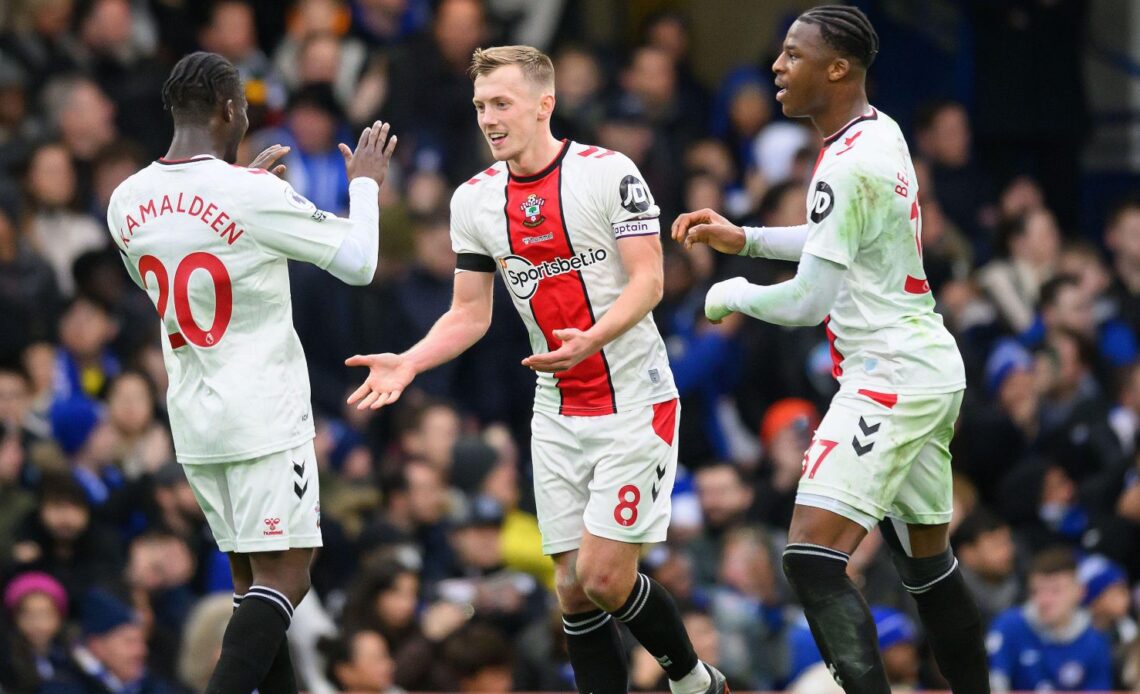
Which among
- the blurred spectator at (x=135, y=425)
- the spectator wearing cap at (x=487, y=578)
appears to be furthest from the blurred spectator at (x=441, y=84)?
the spectator wearing cap at (x=487, y=578)

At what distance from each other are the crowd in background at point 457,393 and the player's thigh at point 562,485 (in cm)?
281

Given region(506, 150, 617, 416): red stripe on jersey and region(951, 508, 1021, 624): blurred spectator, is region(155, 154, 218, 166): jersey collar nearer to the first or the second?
region(506, 150, 617, 416): red stripe on jersey

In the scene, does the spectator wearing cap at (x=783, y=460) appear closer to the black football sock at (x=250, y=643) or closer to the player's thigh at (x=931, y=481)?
the player's thigh at (x=931, y=481)

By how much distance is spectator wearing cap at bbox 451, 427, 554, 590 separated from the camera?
11547 millimetres

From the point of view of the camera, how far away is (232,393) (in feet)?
24.5

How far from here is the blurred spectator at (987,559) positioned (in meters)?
11.9

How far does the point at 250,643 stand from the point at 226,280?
1.30m

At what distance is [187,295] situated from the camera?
7.44 m

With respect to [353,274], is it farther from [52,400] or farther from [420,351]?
[52,400]

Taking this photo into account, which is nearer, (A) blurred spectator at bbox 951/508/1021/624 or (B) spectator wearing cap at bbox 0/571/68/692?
(B) spectator wearing cap at bbox 0/571/68/692

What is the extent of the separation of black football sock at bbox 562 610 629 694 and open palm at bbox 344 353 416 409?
1.19 meters

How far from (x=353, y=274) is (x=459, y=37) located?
639 centimetres

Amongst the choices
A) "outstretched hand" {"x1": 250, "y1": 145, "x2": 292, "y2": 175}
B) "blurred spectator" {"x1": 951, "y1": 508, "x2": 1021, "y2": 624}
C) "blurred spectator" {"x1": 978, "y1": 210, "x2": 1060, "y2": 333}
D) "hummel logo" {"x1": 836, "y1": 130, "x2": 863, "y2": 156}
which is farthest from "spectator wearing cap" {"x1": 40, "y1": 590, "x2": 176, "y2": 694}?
"blurred spectator" {"x1": 978, "y1": 210, "x2": 1060, "y2": 333}

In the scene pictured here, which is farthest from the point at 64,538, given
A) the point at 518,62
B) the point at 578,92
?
the point at 578,92
